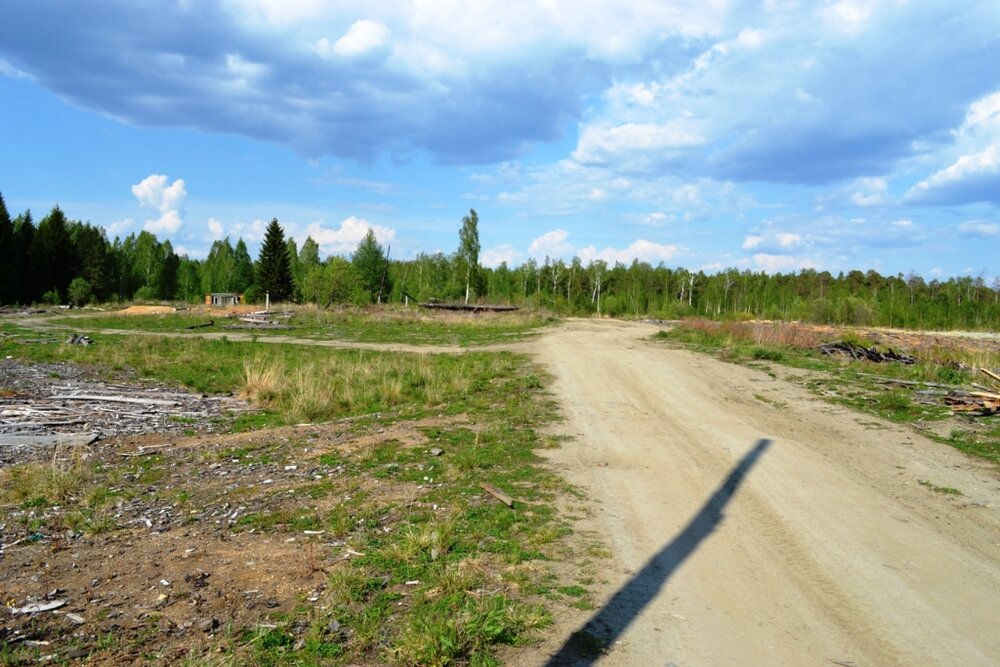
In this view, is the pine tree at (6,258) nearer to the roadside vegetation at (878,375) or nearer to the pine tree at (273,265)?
the pine tree at (273,265)

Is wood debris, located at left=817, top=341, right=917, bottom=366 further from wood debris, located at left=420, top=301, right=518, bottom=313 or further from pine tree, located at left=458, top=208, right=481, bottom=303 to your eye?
pine tree, located at left=458, top=208, right=481, bottom=303

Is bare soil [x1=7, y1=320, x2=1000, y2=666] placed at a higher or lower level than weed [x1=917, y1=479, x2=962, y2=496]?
lower

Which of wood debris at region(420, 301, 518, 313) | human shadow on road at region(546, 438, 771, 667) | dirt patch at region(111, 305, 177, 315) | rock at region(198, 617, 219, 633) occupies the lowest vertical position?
rock at region(198, 617, 219, 633)

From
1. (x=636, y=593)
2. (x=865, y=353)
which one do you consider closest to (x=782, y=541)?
(x=636, y=593)

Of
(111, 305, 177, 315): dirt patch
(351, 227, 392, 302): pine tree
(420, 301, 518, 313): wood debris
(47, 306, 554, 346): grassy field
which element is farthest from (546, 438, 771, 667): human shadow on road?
(351, 227, 392, 302): pine tree

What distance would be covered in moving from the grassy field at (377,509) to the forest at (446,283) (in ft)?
148

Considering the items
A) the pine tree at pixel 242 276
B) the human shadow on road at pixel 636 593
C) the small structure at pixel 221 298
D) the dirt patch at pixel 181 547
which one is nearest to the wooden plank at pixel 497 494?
the dirt patch at pixel 181 547

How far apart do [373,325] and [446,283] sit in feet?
118

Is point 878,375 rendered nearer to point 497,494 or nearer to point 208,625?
point 497,494

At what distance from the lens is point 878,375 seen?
54.6ft

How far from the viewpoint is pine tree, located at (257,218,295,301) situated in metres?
66.3

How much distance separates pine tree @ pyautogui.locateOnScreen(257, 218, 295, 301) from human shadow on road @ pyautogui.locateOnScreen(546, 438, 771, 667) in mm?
64833

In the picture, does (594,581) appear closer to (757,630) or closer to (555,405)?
(757,630)

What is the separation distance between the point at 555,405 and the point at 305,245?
9186 centimetres
